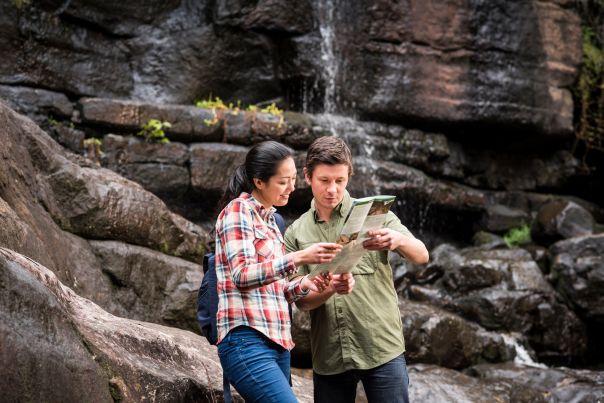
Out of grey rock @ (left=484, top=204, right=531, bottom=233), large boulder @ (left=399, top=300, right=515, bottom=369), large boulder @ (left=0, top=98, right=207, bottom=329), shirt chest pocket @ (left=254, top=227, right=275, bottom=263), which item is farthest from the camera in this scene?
grey rock @ (left=484, top=204, right=531, bottom=233)

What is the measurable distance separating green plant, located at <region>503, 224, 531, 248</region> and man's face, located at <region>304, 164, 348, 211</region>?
9146mm

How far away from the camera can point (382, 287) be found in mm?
3367

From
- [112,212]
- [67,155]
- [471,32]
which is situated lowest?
[112,212]

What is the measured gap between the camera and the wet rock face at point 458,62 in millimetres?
12312

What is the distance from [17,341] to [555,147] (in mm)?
12871

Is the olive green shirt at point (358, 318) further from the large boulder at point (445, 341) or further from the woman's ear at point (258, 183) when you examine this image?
the large boulder at point (445, 341)

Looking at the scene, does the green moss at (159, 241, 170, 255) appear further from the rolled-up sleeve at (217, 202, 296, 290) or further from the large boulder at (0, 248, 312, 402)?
the rolled-up sleeve at (217, 202, 296, 290)

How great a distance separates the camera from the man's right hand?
10.2ft

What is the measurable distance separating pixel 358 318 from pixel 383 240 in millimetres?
458

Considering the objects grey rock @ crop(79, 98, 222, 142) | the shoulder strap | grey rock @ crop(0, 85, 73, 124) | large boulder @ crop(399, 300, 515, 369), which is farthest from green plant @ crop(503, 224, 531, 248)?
the shoulder strap

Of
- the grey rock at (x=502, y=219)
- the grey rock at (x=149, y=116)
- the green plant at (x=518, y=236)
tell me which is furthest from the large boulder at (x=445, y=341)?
the grey rock at (x=502, y=219)

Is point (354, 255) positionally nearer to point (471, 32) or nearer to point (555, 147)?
point (471, 32)

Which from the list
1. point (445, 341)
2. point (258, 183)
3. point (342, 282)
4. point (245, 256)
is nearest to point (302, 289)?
point (342, 282)

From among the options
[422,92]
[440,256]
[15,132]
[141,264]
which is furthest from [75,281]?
[422,92]
